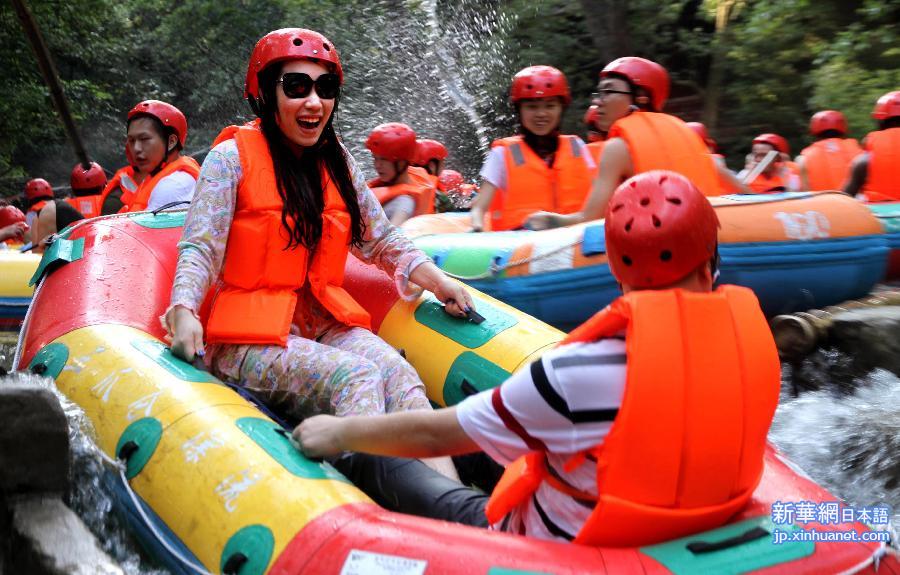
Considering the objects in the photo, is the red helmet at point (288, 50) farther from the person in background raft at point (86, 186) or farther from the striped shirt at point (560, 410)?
the person in background raft at point (86, 186)

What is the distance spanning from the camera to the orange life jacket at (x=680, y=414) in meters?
1.87

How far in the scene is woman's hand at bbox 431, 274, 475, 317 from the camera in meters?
3.58

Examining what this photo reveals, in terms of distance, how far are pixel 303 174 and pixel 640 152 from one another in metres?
2.02

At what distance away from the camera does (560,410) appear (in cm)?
190

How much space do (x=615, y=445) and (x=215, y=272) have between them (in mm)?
1769

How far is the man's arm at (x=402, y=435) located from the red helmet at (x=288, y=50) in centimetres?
138

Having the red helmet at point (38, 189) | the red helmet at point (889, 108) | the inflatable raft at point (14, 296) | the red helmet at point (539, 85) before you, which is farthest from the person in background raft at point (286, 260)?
the red helmet at point (38, 189)

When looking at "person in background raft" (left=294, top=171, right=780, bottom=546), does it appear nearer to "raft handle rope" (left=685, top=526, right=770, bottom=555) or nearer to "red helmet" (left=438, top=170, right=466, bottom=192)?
"raft handle rope" (left=685, top=526, right=770, bottom=555)

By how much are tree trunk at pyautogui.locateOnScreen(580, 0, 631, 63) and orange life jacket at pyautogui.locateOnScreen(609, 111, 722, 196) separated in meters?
6.20

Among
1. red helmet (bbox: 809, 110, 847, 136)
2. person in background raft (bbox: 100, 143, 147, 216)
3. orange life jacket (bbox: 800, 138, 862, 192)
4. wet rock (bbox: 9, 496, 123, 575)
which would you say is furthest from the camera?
red helmet (bbox: 809, 110, 847, 136)

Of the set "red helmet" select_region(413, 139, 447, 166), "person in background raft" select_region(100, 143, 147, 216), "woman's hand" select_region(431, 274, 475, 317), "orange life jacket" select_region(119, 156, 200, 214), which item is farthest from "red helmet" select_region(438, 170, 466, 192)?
"woman's hand" select_region(431, 274, 475, 317)

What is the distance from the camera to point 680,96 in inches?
489

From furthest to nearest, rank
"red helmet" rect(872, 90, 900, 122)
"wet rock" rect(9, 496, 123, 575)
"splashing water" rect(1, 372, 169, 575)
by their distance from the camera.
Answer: "red helmet" rect(872, 90, 900, 122) → "splashing water" rect(1, 372, 169, 575) → "wet rock" rect(9, 496, 123, 575)

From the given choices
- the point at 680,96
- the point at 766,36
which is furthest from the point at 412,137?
the point at 680,96
